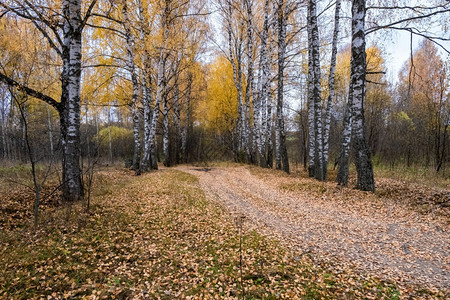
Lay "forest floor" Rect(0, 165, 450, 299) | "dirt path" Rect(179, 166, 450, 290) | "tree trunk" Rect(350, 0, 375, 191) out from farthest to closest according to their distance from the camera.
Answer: "tree trunk" Rect(350, 0, 375, 191)
"dirt path" Rect(179, 166, 450, 290)
"forest floor" Rect(0, 165, 450, 299)

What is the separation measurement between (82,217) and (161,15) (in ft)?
37.0

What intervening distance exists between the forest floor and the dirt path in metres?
0.02

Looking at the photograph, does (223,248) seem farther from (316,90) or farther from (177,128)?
(177,128)

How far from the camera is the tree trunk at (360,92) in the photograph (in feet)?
26.5

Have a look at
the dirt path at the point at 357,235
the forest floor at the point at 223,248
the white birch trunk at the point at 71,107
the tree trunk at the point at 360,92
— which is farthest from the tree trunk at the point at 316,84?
the white birch trunk at the point at 71,107

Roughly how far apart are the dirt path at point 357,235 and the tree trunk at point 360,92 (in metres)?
1.92

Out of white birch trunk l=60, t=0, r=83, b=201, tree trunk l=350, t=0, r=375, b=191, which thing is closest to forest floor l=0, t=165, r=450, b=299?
white birch trunk l=60, t=0, r=83, b=201

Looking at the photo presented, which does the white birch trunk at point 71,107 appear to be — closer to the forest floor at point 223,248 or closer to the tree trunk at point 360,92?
the forest floor at point 223,248

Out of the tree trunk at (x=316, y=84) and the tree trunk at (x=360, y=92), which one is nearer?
the tree trunk at (x=360, y=92)

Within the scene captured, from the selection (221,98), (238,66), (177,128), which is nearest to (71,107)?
(177,128)

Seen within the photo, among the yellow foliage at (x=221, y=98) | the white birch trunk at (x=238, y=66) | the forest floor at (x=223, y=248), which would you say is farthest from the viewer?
the yellow foliage at (x=221, y=98)

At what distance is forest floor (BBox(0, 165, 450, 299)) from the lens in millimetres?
3334

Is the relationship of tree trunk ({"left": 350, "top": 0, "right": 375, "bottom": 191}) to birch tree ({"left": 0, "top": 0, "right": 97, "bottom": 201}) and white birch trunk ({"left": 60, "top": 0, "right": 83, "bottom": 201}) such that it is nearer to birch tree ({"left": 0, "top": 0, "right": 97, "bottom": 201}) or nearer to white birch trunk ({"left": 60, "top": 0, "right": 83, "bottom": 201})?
birch tree ({"left": 0, "top": 0, "right": 97, "bottom": 201})

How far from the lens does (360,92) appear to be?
8.11 metres
